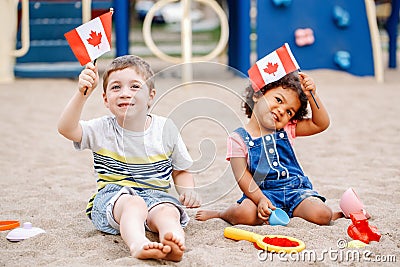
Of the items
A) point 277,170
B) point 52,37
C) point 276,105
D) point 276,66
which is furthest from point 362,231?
point 52,37

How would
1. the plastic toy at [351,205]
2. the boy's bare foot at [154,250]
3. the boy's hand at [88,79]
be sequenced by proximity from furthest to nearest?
1. the plastic toy at [351,205]
2. the boy's hand at [88,79]
3. the boy's bare foot at [154,250]

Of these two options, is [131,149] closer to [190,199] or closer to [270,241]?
[190,199]

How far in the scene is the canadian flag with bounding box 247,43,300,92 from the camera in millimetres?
2461

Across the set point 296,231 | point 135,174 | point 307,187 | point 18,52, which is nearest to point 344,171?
point 307,187

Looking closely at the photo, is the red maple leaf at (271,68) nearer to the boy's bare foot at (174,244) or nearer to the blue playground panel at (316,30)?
the boy's bare foot at (174,244)

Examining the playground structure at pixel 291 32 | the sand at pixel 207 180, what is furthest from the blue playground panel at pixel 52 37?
the sand at pixel 207 180

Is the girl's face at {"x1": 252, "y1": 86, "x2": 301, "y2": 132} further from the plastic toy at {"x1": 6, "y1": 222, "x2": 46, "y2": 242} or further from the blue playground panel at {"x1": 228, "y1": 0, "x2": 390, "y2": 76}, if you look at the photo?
the blue playground panel at {"x1": 228, "y1": 0, "x2": 390, "y2": 76}

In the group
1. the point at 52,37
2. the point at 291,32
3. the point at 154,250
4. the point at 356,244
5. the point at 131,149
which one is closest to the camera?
the point at 154,250

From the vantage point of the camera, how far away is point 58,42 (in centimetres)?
834

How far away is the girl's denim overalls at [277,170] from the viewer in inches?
99.3

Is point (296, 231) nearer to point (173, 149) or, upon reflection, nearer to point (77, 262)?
point (173, 149)

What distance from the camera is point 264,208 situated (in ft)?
8.04

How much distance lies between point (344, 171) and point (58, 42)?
569 centimetres

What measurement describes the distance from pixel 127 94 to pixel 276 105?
0.61 meters
